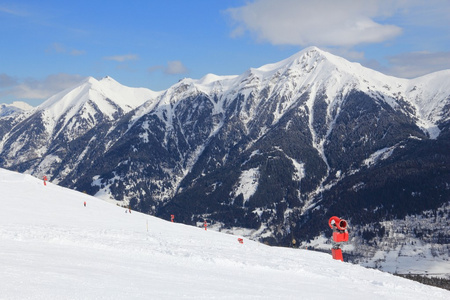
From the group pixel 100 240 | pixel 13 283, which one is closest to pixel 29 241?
pixel 100 240

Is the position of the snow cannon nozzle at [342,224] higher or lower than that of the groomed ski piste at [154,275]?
higher

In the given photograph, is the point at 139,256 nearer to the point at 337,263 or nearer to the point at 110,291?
the point at 110,291

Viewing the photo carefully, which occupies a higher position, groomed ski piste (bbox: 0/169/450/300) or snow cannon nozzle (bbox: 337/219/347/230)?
snow cannon nozzle (bbox: 337/219/347/230)

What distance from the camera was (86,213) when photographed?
53.1 m

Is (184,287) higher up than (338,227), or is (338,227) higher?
(338,227)

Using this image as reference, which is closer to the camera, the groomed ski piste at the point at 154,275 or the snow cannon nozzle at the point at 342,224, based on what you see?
the groomed ski piste at the point at 154,275

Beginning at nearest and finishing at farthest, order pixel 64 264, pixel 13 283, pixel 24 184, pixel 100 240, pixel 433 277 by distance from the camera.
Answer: pixel 13 283, pixel 64 264, pixel 100 240, pixel 24 184, pixel 433 277

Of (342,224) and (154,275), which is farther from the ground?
(342,224)

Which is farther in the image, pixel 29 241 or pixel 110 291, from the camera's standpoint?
pixel 29 241

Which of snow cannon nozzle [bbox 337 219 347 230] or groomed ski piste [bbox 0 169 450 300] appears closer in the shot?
groomed ski piste [bbox 0 169 450 300]

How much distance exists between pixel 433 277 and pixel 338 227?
Answer: 176 metres

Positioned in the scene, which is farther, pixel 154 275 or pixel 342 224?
pixel 342 224

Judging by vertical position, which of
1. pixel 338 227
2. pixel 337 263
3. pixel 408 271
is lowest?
pixel 408 271

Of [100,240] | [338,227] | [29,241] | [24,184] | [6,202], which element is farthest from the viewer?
[24,184]
